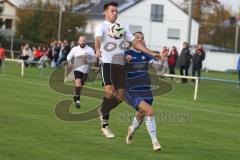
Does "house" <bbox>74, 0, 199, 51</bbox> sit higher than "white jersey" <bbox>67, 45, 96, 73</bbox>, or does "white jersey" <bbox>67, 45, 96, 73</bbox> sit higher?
"house" <bbox>74, 0, 199, 51</bbox>

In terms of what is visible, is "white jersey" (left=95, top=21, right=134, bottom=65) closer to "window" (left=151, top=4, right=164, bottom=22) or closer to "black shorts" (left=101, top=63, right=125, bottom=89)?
"black shorts" (left=101, top=63, right=125, bottom=89)

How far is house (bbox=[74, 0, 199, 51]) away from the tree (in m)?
10.8

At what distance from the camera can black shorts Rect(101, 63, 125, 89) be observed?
1240cm

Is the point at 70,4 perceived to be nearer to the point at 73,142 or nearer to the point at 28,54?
the point at 28,54

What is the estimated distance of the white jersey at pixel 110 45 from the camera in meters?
12.5

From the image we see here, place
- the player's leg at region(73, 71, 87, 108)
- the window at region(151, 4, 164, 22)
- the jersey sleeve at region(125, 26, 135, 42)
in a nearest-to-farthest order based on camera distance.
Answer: the jersey sleeve at region(125, 26, 135, 42) < the player's leg at region(73, 71, 87, 108) < the window at region(151, 4, 164, 22)

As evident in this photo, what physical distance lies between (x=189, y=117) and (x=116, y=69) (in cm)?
673

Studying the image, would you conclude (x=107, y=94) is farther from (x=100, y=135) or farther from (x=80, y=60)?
(x=80, y=60)

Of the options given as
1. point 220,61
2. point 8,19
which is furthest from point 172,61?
point 8,19

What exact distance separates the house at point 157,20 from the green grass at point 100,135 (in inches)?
2364

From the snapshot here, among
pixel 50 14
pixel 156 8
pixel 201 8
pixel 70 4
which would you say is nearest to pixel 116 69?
pixel 50 14

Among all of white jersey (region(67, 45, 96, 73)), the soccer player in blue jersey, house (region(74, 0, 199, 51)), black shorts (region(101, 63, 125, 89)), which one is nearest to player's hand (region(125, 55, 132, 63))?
the soccer player in blue jersey

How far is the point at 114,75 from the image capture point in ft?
40.7

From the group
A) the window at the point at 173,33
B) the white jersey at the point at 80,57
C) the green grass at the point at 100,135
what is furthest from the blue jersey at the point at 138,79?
the window at the point at 173,33
